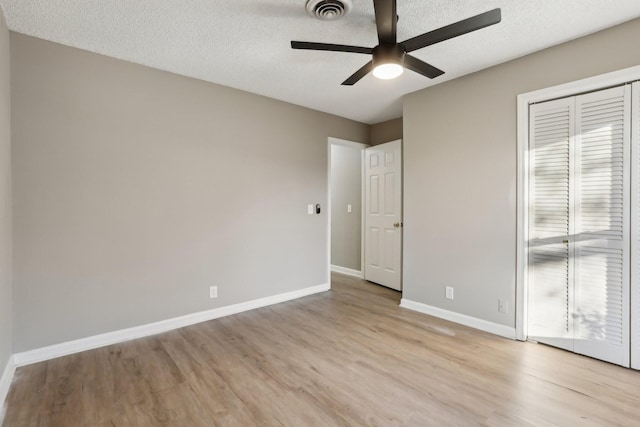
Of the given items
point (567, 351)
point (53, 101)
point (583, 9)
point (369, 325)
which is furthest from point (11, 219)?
point (567, 351)

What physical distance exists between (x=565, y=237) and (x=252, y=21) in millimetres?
2991

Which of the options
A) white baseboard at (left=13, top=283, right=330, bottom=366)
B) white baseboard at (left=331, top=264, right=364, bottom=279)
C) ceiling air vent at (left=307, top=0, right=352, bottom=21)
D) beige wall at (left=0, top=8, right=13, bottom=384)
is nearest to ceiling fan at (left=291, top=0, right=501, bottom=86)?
ceiling air vent at (left=307, top=0, right=352, bottom=21)

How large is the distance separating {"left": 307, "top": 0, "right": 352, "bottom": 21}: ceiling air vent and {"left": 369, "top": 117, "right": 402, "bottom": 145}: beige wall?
8.70 ft

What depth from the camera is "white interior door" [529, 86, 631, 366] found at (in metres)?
2.29

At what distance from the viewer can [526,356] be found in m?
2.48

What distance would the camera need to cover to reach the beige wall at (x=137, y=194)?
2.40 meters

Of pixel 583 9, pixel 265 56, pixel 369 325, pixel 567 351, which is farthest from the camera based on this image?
pixel 369 325

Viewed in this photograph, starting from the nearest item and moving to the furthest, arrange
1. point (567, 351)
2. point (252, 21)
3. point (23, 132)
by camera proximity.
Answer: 1. point (252, 21)
2. point (23, 132)
3. point (567, 351)

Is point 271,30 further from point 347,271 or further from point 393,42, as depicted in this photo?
point 347,271

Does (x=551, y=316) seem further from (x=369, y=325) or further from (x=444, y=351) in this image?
(x=369, y=325)

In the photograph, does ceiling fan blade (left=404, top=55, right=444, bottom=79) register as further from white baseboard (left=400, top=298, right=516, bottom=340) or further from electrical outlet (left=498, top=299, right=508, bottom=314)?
white baseboard (left=400, top=298, right=516, bottom=340)

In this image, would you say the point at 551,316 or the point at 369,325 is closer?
the point at 551,316

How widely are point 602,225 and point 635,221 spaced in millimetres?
182

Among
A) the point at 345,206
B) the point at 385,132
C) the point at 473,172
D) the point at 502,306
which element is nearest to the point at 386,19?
the point at 473,172
